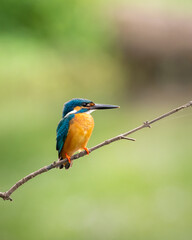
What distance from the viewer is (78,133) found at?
4.09 ft

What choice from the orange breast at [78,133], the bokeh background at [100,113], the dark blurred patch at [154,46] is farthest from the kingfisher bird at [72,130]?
the dark blurred patch at [154,46]

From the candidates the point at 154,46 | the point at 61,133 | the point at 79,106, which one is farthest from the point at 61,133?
the point at 154,46

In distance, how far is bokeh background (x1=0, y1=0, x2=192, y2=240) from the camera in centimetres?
266

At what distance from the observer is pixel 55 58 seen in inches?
316

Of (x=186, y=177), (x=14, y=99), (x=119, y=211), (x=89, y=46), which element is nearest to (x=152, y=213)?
(x=119, y=211)

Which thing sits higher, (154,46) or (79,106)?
(154,46)

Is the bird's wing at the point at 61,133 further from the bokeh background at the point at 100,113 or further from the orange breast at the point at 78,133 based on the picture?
the bokeh background at the point at 100,113

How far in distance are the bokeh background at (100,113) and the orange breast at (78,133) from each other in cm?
27

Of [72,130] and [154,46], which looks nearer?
[72,130]

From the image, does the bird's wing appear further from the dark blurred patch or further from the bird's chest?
the dark blurred patch

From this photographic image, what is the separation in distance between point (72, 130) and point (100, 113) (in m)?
4.29

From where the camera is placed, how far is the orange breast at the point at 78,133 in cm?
120

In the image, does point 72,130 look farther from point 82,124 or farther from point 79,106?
point 79,106

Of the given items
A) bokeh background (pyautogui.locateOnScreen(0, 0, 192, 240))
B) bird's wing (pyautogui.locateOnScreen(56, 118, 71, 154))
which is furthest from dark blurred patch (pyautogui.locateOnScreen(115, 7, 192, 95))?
bird's wing (pyautogui.locateOnScreen(56, 118, 71, 154))
